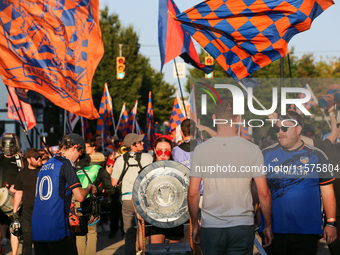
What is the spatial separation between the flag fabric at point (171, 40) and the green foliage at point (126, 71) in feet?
84.0

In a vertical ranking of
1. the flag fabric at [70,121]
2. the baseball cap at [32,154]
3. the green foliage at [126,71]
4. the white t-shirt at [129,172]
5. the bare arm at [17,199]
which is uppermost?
the green foliage at [126,71]

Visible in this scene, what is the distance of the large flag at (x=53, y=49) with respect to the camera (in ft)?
21.2

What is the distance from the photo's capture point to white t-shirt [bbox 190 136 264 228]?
3.46m

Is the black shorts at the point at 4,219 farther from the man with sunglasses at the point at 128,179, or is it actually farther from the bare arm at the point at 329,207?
the bare arm at the point at 329,207

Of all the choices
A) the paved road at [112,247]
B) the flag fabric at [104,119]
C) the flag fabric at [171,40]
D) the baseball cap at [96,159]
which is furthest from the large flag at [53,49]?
the flag fabric at [104,119]

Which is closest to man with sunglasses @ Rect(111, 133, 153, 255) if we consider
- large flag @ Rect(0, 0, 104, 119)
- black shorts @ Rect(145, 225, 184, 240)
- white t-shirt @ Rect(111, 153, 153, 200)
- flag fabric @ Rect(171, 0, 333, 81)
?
white t-shirt @ Rect(111, 153, 153, 200)

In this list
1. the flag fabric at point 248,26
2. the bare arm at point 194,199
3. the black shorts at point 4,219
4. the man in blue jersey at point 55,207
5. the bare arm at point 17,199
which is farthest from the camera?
the black shorts at point 4,219

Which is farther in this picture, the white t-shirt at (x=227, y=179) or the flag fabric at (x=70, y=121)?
the flag fabric at (x=70, y=121)

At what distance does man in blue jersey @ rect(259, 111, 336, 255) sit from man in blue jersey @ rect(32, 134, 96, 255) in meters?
1.96

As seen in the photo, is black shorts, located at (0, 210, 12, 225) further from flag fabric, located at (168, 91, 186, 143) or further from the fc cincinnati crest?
flag fabric, located at (168, 91, 186, 143)

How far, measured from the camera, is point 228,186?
3.48m

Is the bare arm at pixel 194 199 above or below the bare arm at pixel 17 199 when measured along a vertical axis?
above

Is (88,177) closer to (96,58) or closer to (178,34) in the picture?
(96,58)

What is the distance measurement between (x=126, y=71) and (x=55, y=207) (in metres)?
34.4
